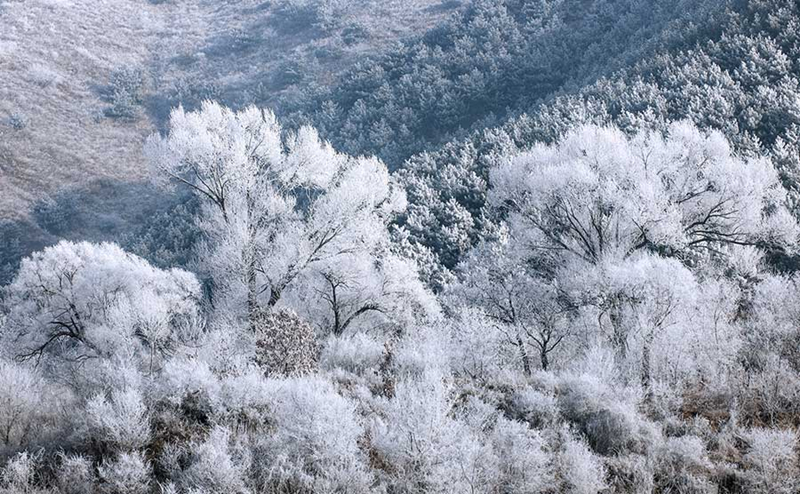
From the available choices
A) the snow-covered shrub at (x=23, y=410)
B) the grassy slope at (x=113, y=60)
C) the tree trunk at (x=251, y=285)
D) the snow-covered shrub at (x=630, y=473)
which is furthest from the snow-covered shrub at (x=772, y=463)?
the grassy slope at (x=113, y=60)

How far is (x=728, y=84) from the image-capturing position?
30.6 metres

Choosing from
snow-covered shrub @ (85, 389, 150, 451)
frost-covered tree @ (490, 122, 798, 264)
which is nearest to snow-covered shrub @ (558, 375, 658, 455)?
snow-covered shrub @ (85, 389, 150, 451)

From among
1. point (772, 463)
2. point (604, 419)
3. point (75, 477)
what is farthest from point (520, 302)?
point (75, 477)

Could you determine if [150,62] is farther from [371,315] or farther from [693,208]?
[693,208]

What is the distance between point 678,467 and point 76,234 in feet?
136

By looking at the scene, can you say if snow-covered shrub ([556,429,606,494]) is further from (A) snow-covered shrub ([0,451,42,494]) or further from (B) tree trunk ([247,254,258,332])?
(B) tree trunk ([247,254,258,332])

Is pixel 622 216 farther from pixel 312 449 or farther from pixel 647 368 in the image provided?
pixel 312 449

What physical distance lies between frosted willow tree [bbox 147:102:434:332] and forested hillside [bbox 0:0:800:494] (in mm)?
95

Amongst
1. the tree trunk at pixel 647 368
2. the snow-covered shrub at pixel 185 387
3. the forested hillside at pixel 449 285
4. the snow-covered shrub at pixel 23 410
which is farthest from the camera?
the tree trunk at pixel 647 368

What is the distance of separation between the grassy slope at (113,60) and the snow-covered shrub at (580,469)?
142 feet

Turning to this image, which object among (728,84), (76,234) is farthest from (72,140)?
(728,84)

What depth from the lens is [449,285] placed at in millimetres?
23422

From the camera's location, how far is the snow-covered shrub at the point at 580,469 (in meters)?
8.63

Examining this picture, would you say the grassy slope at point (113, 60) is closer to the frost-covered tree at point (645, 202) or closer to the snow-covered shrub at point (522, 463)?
the frost-covered tree at point (645, 202)
